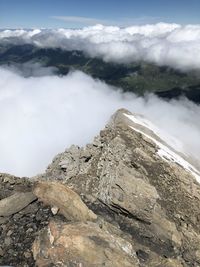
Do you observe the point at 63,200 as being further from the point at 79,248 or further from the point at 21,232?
the point at 79,248

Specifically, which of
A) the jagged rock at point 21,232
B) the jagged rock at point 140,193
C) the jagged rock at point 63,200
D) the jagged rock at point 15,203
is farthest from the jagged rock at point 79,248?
the jagged rock at point 15,203

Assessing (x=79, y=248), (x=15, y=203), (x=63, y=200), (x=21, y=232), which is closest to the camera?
(x=79, y=248)

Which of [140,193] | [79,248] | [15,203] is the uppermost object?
[79,248]

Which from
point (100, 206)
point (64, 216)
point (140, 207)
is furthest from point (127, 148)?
point (64, 216)

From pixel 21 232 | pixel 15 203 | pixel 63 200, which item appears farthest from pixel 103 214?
pixel 21 232

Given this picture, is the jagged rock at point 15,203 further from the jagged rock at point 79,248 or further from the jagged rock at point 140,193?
the jagged rock at point 140,193

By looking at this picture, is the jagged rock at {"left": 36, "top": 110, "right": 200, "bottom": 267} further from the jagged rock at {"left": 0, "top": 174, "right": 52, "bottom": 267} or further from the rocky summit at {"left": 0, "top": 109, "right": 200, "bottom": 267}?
the jagged rock at {"left": 0, "top": 174, "right": 52, "bottom": 267}
